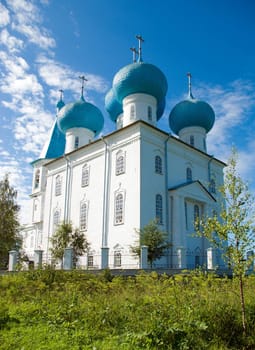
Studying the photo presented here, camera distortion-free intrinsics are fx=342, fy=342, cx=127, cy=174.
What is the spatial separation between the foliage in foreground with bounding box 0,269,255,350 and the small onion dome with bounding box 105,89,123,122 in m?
18.8

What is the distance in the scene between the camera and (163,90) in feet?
72.8

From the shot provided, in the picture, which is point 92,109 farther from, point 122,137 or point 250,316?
point 250,316

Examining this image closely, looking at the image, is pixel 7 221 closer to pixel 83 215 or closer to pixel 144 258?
pixel 83 215

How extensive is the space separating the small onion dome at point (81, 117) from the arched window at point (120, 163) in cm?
649

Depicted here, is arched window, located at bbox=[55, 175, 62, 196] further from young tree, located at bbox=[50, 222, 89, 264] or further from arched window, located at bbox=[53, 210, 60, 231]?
young tree, located at bbox=[50, 222, 89, 264]

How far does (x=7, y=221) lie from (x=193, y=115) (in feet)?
47.1

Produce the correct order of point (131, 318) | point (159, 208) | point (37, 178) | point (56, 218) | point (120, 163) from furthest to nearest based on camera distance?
point (37, 178), point (56, 218), point (120, 163), point (159, 208), point (131, 318)

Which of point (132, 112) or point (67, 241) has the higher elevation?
point (132, 112)

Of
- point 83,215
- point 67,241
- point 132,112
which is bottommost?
point 67,241

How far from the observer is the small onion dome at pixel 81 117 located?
25172mm

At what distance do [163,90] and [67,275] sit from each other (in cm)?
1612

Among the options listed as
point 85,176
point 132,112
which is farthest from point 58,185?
point 132,112

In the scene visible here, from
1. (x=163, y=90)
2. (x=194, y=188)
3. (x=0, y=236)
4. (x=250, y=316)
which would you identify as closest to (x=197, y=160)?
(x=194, y=188)

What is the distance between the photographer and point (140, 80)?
2114cm
